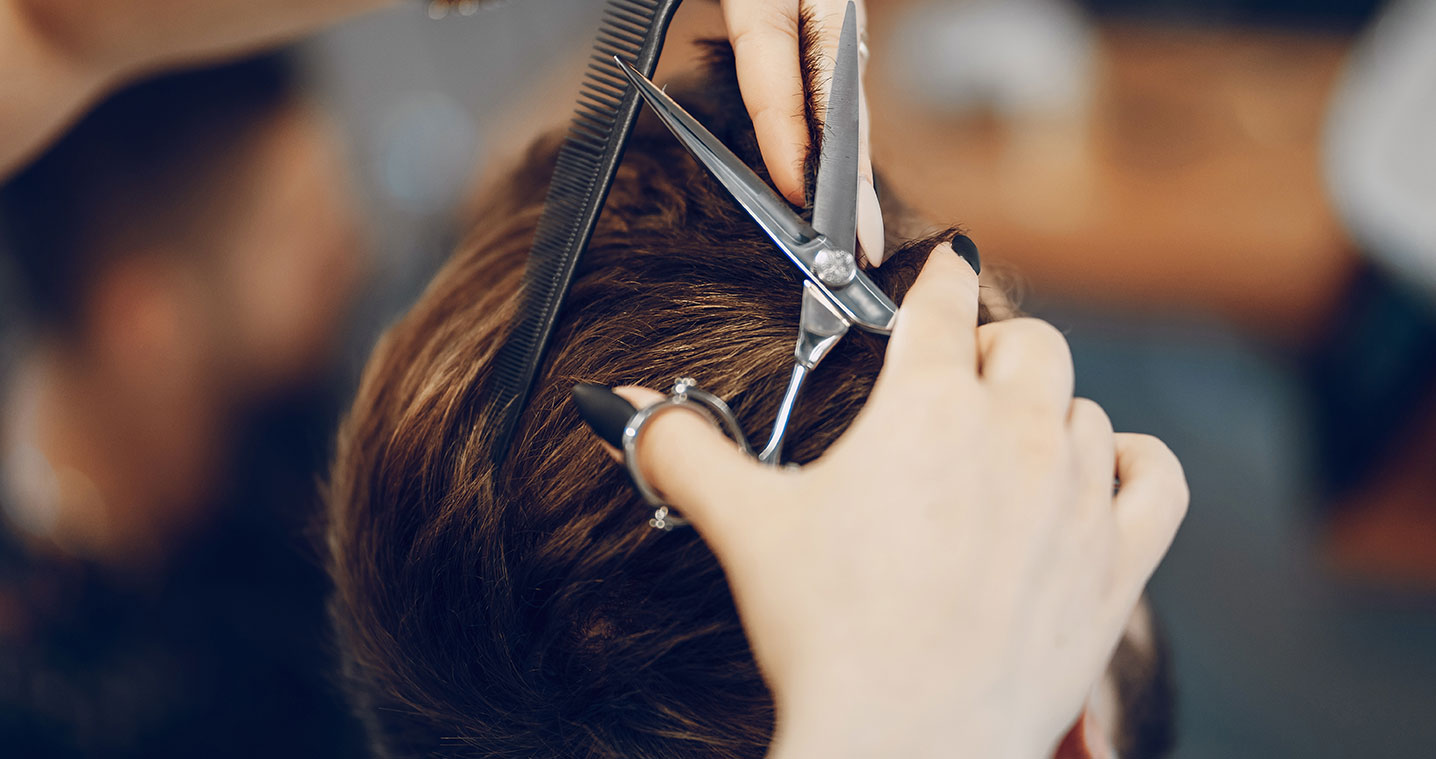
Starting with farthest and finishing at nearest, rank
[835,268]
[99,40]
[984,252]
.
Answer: [984,252] → [99,40] → [835,268]

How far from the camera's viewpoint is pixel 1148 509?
0.41m

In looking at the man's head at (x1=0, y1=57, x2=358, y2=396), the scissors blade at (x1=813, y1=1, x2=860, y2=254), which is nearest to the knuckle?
the scissors blade at (x1=813, y1=1, x2=860, y2=254)

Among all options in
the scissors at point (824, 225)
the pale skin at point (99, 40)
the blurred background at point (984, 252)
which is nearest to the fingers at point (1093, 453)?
the scissors at point (824, 225)

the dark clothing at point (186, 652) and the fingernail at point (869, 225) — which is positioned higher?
the fingernail at point (869, 225)

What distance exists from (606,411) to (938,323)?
0.55 ft

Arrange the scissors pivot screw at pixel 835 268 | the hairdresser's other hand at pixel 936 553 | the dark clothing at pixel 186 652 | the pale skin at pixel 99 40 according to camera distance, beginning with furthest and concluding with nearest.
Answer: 1. the dark clothing at pixel 186 652
2. the pale skin at pixel 99 40
3. the scissors pivot screw at pixel 835 268
4. the hairdresser's other hand at pixel 936 553

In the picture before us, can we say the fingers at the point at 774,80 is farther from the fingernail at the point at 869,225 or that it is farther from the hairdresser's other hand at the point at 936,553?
the hairdresser's other hand at the point at 936,553

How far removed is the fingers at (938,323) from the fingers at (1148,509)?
0.35 ft

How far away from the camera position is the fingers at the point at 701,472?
15.1 inches

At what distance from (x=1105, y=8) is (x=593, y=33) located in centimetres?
108

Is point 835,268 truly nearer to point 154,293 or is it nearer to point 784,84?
point 784,84

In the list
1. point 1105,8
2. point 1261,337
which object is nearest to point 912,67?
point 1105,8

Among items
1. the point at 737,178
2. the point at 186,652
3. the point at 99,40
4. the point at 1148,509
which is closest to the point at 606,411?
the point at 737,178

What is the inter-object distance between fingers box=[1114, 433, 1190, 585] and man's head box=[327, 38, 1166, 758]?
148mm
